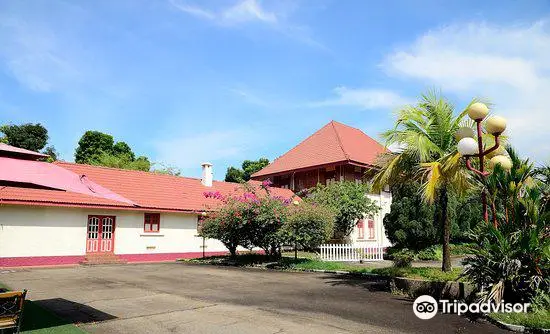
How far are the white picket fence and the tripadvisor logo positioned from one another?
11.7 m

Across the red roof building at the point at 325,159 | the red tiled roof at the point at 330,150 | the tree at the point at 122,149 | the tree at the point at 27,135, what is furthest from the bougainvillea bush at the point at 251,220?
the tree at the point at 122,149

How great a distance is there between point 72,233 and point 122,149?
33.6m

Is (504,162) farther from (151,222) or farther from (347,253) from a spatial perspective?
(151,222)

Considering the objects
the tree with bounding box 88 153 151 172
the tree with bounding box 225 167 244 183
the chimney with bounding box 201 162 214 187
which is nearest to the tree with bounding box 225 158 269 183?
the tree with bounding box 225 167 244 183

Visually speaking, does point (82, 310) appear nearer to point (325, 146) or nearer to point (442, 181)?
point (442, 181)

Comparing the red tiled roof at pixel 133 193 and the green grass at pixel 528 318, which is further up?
the red tiled roof at pixel 133 193

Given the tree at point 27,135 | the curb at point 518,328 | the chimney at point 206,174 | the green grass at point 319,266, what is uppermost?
the tree at point 27,135

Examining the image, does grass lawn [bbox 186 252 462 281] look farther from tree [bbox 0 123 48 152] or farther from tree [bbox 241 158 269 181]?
tree [bbox 241 158 269 181]

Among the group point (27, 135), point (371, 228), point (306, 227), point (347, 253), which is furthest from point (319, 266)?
point (27, 135)

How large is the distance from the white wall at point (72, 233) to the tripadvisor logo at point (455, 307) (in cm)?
1705

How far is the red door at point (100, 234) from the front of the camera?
70.2ft

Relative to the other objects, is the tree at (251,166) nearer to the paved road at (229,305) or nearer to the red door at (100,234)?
the red door at (100,234)

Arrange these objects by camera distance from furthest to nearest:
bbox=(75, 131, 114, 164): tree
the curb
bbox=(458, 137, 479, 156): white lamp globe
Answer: bbox=(75, 131, 114, 164): tree → bbox=(458, 137, 479, 156): white lamp globe → the curb

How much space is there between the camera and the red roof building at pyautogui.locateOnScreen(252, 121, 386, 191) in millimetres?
30125
